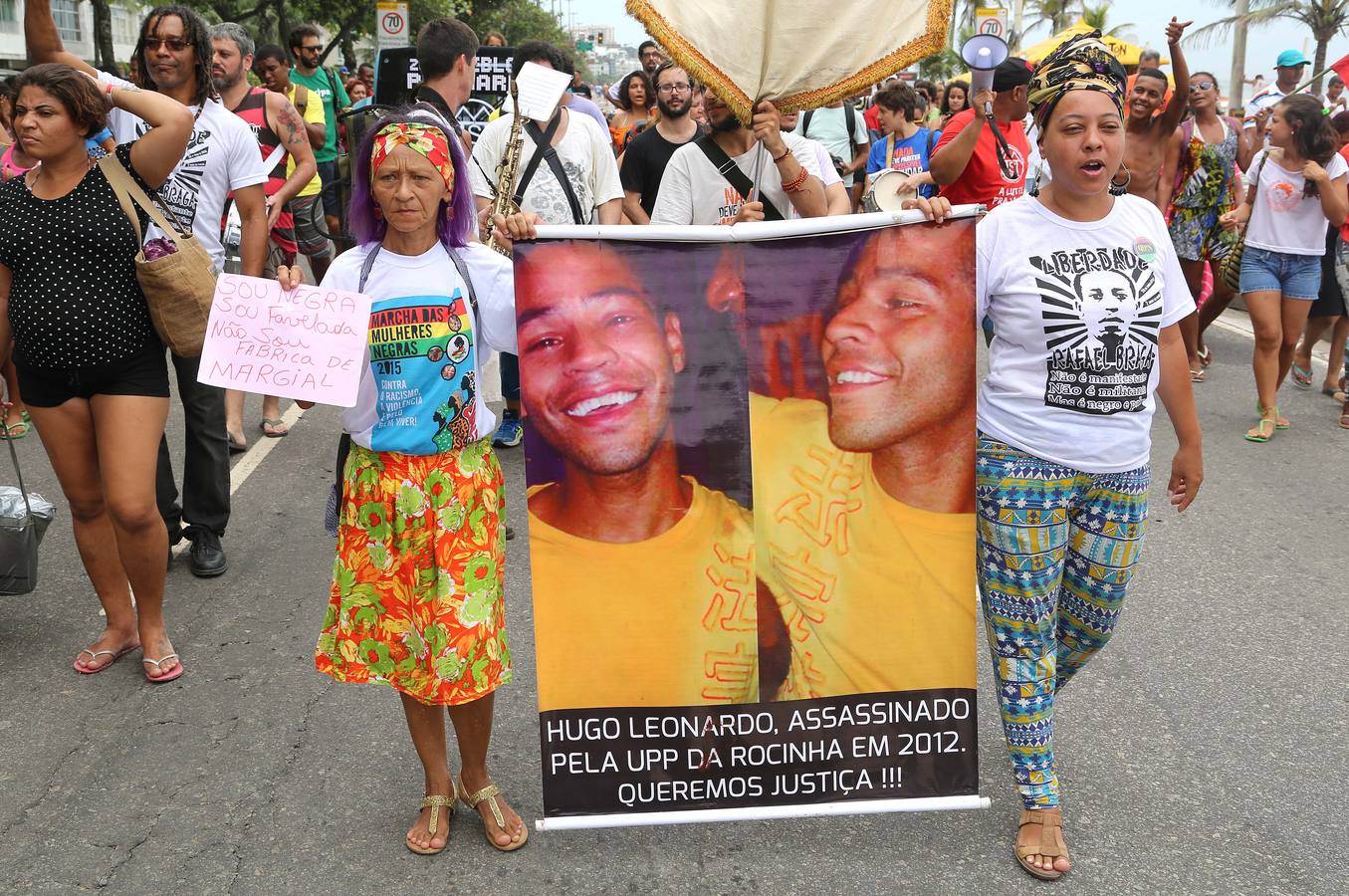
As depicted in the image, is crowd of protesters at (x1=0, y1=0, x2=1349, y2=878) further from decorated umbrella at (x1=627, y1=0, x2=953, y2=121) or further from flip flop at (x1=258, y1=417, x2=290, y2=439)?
flip flop at (x1=258, y1=417, x2=290, y2=439)

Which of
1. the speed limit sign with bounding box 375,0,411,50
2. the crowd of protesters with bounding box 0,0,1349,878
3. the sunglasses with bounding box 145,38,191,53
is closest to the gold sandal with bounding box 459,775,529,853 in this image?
the crowd of protesters with bounding box 0,0,1349,878

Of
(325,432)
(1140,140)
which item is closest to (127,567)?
(325,432)

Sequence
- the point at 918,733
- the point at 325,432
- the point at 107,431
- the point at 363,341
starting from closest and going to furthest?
1. the point at 363,341
2. the point at 918,733
3. the point at 107,431
4. the point at 325,432

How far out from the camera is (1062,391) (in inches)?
126

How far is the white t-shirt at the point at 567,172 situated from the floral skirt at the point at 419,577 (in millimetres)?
3070

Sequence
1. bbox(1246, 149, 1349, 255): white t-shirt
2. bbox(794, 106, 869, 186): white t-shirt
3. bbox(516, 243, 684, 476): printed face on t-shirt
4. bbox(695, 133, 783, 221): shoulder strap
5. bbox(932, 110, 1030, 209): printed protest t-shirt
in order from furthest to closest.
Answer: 1. bbox(794, 106, 869, 186): white t-shirt
2. bbox(1246, 149, 1349, 255): white t-shirt
3. bbox(932, 110, 1030, 209): printed protest t-shirt
4. bbox(695, 133, 783, 221): shoulder strap
5. bbox(516, 243, 684, 476): printed face on t-shirt

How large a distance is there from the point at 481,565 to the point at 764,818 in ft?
3.14

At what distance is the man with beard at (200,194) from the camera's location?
5.07 metres

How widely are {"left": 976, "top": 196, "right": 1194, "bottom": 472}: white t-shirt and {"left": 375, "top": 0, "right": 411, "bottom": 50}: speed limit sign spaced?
1585cm

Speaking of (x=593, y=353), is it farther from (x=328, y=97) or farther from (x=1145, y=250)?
(x=328, y=97)

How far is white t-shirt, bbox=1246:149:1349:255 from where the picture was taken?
768 cm

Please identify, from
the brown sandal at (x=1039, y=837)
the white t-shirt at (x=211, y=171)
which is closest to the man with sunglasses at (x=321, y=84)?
the white t-shirt at (x=211, y=171)

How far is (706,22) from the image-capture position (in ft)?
11.0

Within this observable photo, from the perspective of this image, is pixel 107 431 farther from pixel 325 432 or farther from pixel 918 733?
pixel 325 432
